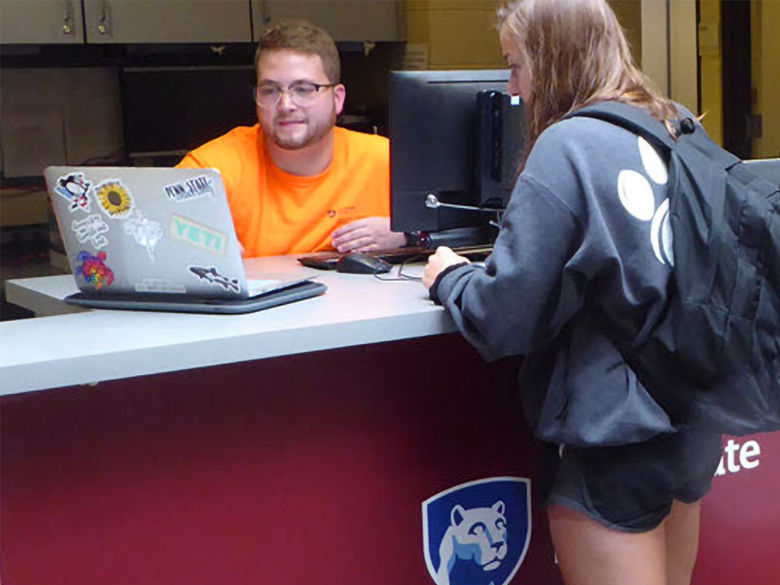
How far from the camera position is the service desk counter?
5.39ft

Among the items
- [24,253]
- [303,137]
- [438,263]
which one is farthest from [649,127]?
[24,253]

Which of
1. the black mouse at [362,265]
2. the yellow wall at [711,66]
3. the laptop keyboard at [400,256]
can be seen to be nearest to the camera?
the black mouse at [362,265]

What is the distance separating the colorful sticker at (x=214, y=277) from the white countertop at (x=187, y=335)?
6 cm

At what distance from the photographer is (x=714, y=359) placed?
1.62 meters

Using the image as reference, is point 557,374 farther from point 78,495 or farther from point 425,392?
point 78,495

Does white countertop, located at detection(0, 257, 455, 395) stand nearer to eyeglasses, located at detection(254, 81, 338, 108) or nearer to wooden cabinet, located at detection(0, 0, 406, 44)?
eyeglasses, located at detection(254, 81, 338, 108)

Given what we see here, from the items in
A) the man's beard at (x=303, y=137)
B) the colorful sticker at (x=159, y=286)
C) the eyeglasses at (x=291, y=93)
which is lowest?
the colorful sticker at (x=159, y=286)

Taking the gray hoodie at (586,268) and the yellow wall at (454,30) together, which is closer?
the gray hoodie at (586,268)

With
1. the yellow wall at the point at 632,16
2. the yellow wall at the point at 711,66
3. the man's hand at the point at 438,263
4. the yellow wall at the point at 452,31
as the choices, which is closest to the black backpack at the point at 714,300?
the man's hand at the point at 438,263

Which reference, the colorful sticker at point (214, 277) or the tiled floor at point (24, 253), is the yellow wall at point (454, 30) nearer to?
the tiled floor at point (24, 253)

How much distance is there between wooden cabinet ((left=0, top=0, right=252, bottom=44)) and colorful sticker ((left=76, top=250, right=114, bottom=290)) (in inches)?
81.6

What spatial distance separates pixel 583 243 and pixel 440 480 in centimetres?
62

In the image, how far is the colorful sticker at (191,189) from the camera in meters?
1.70

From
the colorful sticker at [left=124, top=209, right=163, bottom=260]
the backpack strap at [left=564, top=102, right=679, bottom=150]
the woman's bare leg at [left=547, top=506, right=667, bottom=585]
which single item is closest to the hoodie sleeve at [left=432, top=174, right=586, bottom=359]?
the backpack strap at [left=564, top=102, right=679, bottom=150]
